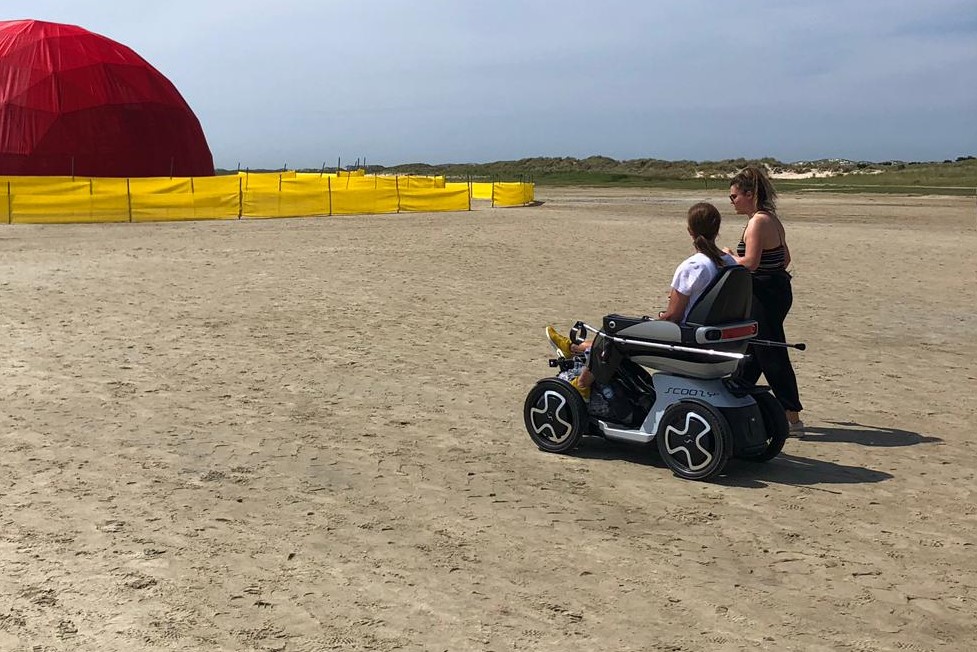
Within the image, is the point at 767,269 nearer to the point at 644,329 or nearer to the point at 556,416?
the point at 644,329

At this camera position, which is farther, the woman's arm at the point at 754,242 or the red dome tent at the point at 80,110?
the red dome tent at the point at 80,110

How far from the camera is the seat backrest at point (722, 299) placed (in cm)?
639

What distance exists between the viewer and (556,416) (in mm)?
6938

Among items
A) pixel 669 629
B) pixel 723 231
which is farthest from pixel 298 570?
pixel 723 231

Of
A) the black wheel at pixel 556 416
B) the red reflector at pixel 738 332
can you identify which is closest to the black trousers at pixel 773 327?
the red reflector at pixel 738 332

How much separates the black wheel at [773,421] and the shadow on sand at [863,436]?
860 mm

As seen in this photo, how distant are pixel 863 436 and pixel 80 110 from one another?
43.1 m

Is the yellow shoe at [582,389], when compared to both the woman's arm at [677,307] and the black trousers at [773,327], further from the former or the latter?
the black trousers at [773,327]

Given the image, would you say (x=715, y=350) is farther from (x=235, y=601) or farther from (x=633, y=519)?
(x=235, y=601)

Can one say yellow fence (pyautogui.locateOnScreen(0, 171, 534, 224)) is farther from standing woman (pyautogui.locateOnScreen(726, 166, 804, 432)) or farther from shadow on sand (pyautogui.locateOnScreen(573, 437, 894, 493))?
standing woman (pyautogui.locateOnScreen(726, 166, 804, 432))

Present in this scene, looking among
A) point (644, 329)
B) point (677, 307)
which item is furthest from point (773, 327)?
point (644, 329)

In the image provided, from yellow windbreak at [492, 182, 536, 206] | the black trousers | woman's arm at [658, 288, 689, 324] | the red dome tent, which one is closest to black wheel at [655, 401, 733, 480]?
woman's arm at [658, 288, 689, 324]

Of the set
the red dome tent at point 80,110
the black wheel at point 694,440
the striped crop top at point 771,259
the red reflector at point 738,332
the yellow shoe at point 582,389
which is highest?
the red dome tent at point 80,110

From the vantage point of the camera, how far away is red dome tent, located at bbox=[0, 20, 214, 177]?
43938mm
